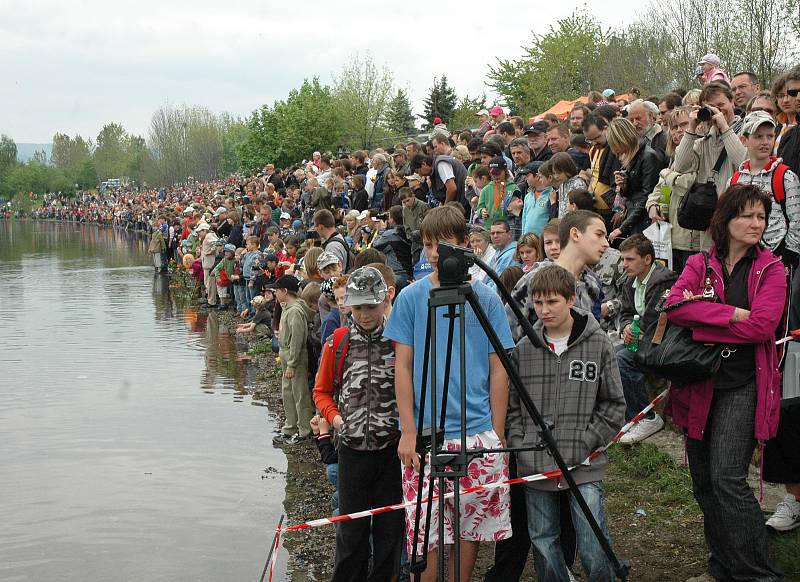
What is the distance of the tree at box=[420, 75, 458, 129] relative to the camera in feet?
183

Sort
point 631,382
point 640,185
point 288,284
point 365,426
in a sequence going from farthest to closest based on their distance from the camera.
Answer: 1. point 288,284
2. point 640,185
3. point 631,382
4. point 365,426

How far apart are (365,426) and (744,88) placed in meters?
5.77

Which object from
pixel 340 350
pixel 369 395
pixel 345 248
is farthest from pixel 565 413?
pixel 345 248

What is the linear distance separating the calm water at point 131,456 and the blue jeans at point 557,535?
3055 mm

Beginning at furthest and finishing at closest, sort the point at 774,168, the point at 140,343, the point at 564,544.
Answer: the point at 140,343 < the point at 774,168 < the point at 564,544

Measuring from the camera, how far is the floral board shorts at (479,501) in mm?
4547

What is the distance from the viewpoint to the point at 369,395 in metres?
5.22

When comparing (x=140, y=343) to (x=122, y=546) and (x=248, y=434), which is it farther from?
(x=122, y=546)

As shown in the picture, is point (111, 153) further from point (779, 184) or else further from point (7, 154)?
point (779, 184)

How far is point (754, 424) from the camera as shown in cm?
468

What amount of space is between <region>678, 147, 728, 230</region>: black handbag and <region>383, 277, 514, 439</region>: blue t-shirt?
8.59 ft

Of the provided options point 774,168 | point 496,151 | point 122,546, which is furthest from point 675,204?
point 122,546

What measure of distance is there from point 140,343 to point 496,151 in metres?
9.75

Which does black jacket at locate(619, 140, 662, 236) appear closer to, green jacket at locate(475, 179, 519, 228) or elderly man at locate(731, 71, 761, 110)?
elderly man at locate(731, 71, 761, 110)
